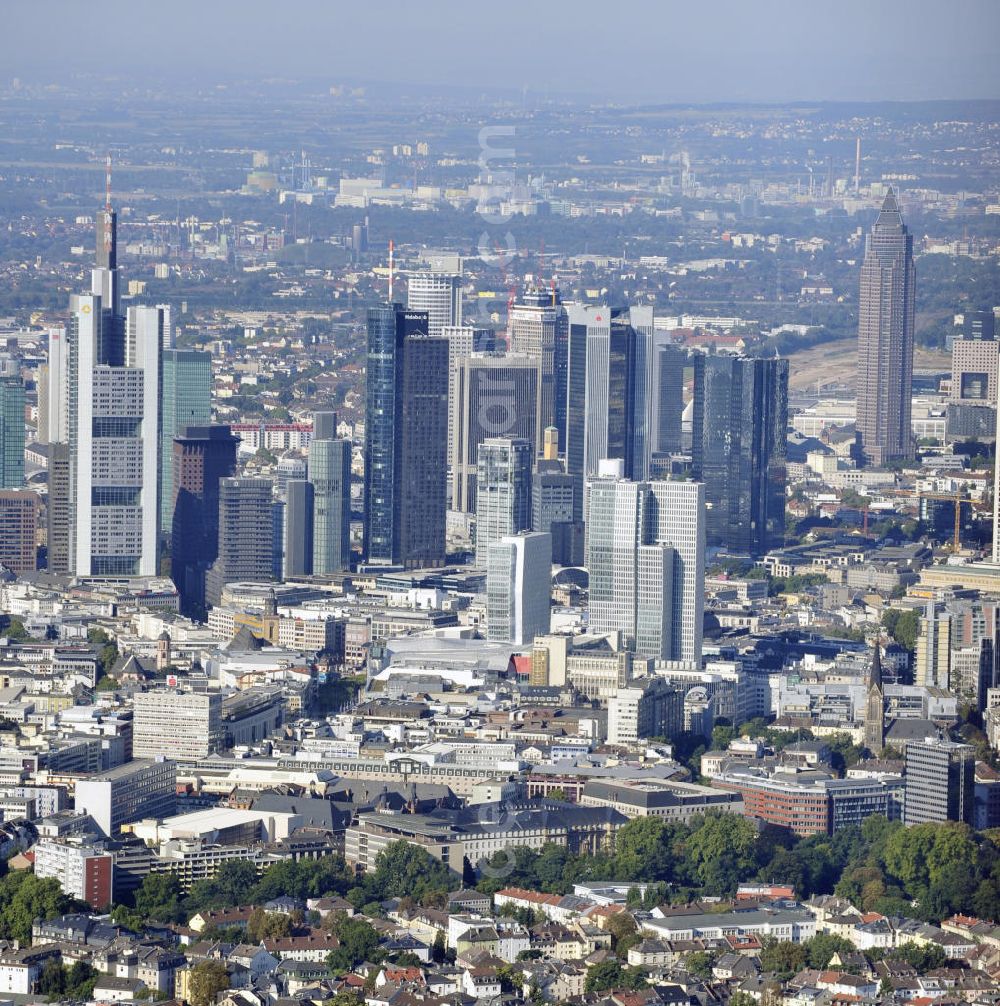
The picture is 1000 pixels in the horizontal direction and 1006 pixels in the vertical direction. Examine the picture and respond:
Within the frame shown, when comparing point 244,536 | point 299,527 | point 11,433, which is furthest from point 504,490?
point 11,433

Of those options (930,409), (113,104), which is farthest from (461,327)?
(113,104)

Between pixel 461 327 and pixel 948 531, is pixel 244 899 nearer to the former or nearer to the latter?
pixel 948 531

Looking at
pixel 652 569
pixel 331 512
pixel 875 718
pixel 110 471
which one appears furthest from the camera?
pixel 331 512

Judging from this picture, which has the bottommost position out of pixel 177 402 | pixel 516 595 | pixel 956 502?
pixel 516 595

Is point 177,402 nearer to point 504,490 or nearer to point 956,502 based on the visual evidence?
point 504,490

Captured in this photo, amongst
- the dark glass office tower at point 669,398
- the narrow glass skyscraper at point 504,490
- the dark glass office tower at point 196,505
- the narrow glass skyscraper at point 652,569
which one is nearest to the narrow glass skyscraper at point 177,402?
the dark glass office tower at point 196,505
